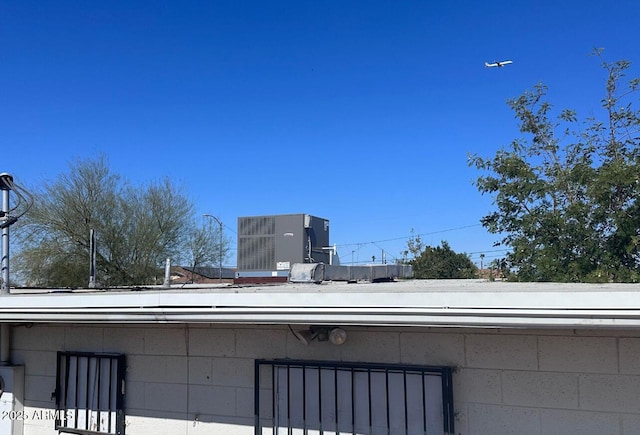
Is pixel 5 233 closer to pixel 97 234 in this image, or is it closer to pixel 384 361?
pixel 384 361

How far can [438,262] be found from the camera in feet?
124

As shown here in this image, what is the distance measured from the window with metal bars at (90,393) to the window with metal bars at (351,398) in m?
1.51

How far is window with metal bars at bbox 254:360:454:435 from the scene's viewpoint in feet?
13.8

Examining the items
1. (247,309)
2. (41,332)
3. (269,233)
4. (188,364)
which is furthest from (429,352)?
(269,233)

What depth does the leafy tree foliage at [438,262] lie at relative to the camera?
36906 millimetres

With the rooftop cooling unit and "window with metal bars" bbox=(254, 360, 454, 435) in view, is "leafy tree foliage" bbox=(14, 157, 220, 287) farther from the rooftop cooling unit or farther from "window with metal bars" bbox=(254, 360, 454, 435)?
"window with metal bars" bbox=(254, 360, 454, 435)

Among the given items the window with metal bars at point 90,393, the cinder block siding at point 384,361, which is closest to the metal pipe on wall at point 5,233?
the cinder block siding at point 384,361

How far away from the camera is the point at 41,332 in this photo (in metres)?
5.78

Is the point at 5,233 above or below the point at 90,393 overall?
above

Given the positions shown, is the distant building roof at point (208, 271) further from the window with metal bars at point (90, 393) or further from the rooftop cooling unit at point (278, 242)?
the window with metal bars at point (90, 393)

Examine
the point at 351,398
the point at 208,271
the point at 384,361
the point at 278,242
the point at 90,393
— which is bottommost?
the point at 90,393

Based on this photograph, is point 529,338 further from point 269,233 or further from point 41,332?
point 269,233

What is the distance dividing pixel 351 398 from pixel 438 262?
1347 inches

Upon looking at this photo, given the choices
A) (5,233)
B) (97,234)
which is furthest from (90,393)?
(97,234)
